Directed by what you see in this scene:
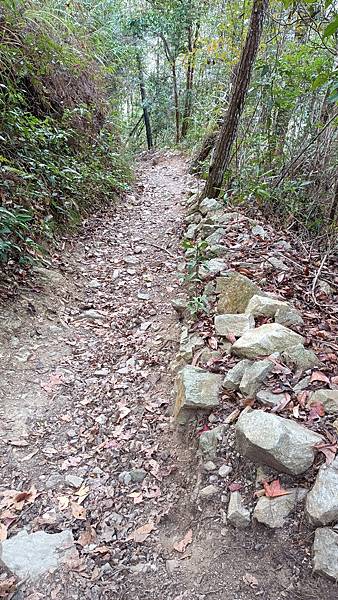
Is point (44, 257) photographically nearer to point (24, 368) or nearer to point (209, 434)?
point (24, 368)

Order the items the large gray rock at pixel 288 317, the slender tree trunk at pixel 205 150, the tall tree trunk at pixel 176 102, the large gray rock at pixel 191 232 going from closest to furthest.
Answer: the large gray rock at pixel 288 317 → the large gray rock at pixel 191 232 → the slender tree trunk at pixel 205 150 → the tall tree trunk at pixel 176 102

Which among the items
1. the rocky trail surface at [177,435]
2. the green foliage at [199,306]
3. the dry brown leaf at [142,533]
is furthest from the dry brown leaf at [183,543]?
the green foliage at [199,306]

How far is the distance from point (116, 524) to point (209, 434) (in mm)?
657

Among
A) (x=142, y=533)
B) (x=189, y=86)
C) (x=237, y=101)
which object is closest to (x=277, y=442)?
(x=142, y=533)

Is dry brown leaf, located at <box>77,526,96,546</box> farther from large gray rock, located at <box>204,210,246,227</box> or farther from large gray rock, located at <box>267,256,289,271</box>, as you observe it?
large gray rock, located at <box>204,210,246,227</box>

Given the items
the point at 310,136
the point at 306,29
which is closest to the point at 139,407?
the point at 310,136

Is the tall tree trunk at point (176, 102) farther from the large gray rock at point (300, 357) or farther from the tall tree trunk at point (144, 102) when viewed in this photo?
the large gray rock at point (300, 357)

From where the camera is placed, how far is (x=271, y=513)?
175cm

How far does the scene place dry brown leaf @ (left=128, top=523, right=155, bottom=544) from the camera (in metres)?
1.98

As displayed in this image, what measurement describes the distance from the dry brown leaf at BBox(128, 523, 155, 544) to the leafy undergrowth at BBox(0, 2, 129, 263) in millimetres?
2452

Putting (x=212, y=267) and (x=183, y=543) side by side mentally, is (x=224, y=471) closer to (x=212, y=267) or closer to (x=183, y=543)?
(x=183, y=543)

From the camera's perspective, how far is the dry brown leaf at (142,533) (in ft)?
6.50

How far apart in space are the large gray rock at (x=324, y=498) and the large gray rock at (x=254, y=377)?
0.56 m

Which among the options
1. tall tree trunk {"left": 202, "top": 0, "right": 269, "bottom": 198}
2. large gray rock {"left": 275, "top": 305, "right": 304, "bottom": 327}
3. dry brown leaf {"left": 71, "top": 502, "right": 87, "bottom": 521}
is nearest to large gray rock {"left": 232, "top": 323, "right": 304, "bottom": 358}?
large gray rock {"left": 275, "top": 305, "right": 304, "bottom": 327}
